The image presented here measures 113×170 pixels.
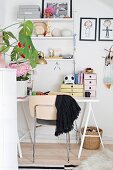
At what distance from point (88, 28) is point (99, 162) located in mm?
1851

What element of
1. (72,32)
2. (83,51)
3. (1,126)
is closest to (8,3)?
(72,32)

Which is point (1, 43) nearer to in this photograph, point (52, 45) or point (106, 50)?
point (52, 45)

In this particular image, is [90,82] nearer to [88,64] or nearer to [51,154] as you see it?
[88,64]

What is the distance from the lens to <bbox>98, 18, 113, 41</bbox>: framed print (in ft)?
11.7

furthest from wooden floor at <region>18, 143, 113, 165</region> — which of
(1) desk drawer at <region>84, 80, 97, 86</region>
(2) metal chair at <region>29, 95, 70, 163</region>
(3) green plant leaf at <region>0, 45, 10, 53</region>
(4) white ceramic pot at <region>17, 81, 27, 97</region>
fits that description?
(3) green plant leaf at <region>0, 45, 10, 53</region>

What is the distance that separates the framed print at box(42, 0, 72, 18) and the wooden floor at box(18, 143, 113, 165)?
181 centimetres

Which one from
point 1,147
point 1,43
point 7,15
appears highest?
point 7,15

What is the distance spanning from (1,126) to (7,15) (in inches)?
92.9

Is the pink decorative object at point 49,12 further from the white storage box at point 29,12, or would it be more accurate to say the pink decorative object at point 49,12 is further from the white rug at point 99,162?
the white rug at point 99,162

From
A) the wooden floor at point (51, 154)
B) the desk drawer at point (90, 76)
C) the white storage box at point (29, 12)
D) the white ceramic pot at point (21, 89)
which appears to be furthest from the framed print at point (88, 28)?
the wooden floor at point (51, 154)

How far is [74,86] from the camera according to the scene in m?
3.46

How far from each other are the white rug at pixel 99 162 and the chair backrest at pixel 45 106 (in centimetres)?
61

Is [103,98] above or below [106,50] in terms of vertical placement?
below

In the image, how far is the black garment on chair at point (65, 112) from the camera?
278cm
